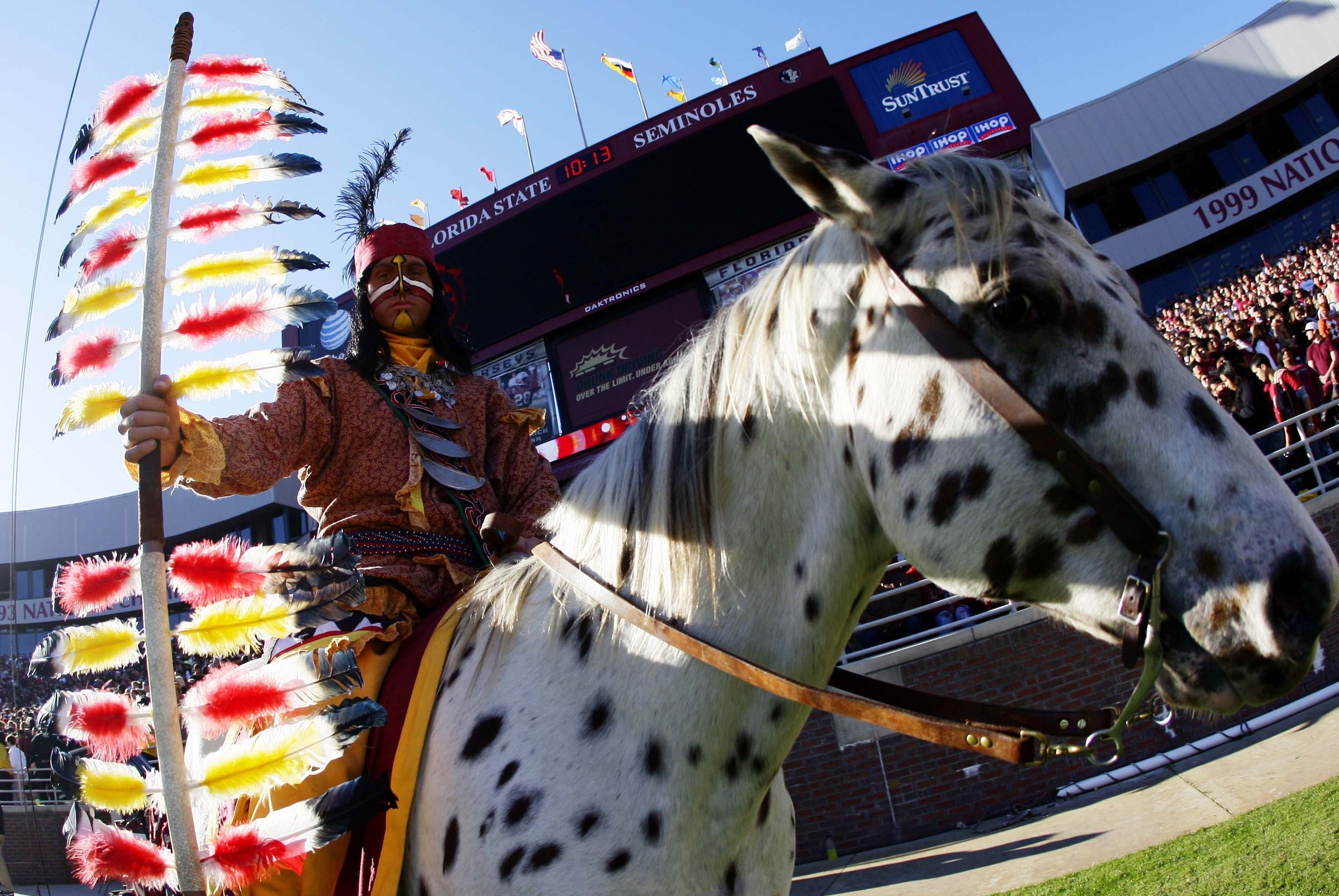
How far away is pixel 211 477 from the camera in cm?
181

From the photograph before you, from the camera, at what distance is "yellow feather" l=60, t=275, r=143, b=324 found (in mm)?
1893

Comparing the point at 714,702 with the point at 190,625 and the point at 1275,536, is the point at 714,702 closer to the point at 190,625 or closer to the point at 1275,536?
the point at 1275,536

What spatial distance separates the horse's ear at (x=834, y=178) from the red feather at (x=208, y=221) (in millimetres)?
1359

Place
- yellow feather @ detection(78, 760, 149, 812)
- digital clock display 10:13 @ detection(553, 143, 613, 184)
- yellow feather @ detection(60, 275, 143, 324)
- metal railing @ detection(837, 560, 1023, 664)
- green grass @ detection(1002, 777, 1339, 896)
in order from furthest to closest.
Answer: digital clock display 10:13 @ detection(553, 143, 613, 184), metal railing @ detection(837, 560, 1023, 664), green grass @ detection(1002, 777, 1339, 896), yellow feather @ detection(60, 275, 143, 324), yellow feather @ detection(78, 760, 149, 812)

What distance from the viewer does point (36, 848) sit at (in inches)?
500

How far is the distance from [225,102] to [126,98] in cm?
25

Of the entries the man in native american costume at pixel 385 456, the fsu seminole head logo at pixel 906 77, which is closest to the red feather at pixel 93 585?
the man in native american costume at pixel 385 456

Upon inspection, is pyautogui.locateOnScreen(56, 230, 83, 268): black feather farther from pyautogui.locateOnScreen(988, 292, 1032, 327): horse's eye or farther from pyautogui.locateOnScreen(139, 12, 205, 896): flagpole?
pyautogui.locateOnScreen(988, 292, 1032, 327): horse's eye

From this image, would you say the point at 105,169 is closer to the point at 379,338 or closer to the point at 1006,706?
the point at 379,338

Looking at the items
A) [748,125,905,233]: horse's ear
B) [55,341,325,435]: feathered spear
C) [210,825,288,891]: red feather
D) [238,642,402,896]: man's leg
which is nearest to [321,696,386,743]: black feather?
[238,642,402,896]: man's leg

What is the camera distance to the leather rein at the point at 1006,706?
3.83 feet

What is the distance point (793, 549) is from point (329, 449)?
1.39 metres

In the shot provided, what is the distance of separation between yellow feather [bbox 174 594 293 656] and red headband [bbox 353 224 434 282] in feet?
3.97

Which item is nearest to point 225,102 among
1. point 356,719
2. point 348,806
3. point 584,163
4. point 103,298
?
point 103,298
